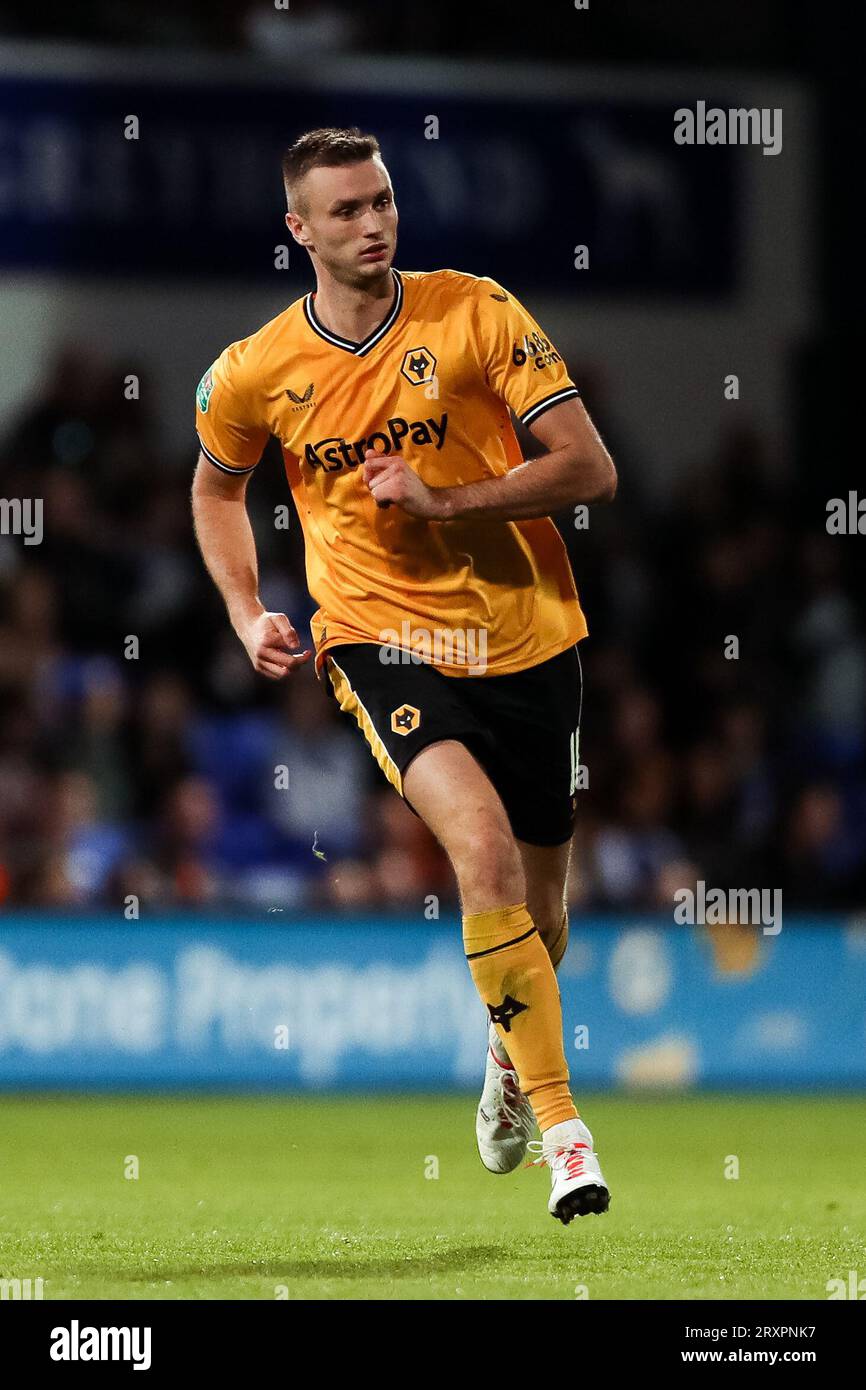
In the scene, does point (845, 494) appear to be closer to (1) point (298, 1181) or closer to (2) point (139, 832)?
(2) point (139, 832)

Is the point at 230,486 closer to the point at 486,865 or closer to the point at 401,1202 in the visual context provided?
the point at 486,865

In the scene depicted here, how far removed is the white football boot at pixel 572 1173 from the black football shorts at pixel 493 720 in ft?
3.32

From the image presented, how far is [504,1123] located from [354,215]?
8.71 feet

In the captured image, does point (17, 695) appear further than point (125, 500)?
No

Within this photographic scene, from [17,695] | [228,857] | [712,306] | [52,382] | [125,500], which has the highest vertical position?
[712,306]

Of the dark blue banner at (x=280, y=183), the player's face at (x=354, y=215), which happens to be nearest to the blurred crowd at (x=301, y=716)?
the dark blue banner at (x=280, y=183)

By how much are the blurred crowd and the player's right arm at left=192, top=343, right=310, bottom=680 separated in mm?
4561

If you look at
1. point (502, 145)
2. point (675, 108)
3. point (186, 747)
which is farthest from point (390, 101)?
point (186, 747)

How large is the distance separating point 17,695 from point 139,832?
3.53ft

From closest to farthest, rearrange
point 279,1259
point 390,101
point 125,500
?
1. point 279,1259
2. point 125,500
3. point 390,101

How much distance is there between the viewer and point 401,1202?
6.80 metres

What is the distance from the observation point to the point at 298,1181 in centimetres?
736

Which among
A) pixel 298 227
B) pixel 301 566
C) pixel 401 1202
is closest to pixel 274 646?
pixel 298 227

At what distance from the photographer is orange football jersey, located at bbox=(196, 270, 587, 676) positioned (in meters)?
5.78
